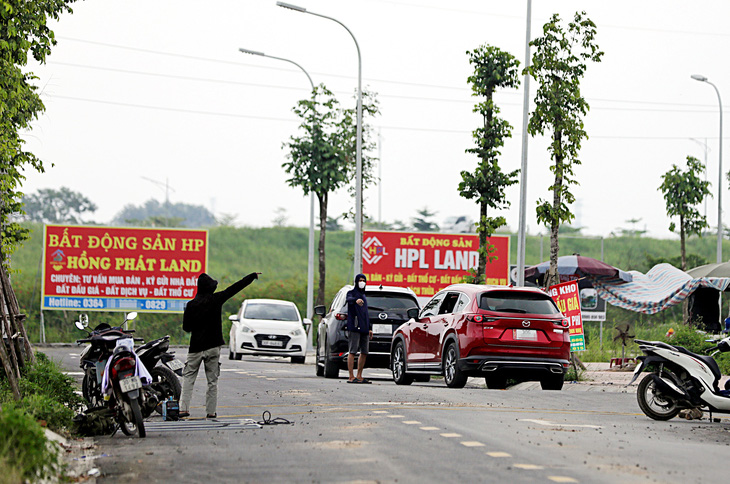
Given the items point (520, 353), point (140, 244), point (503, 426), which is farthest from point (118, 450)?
point (140, 244)

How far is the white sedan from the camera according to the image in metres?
29.6

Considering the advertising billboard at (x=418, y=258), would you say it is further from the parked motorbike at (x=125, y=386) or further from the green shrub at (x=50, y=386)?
the parked motorbike at (x=125, y=386)

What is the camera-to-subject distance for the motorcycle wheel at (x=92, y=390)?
12.9m

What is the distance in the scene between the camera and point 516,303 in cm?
1733

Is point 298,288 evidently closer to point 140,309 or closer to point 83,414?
point 140,309

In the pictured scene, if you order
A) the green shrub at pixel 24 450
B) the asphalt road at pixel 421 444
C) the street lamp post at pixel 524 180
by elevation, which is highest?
the street lamp post at pixel 524 180

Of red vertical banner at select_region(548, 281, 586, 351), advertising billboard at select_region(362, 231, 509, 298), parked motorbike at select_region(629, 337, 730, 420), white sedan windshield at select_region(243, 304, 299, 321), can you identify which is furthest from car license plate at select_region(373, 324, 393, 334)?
advertising billboard at select_region(362, 231, 509, 298)

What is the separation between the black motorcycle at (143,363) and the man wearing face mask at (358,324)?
246 inches

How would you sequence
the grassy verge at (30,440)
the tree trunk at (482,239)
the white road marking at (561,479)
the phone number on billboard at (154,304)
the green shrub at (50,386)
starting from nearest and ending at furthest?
the grassy verge at (30,440), the white road marking at (561,479), the green shrub at (50,386), the tree trunk at (482,239), the phone number on billboard at (154,304)

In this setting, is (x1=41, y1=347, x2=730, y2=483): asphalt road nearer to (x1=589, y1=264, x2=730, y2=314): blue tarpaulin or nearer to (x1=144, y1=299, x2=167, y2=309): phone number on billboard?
(x1=589, y1=264, x2=730, y2=314): blue tarpaulin

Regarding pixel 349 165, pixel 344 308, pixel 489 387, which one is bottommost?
pixel 489 387

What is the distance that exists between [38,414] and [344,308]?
10422 mm

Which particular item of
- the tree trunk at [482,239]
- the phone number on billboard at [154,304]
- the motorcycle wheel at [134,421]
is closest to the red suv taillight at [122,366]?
the motorcycle wheel at [134,421]

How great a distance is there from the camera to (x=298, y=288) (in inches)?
2202
